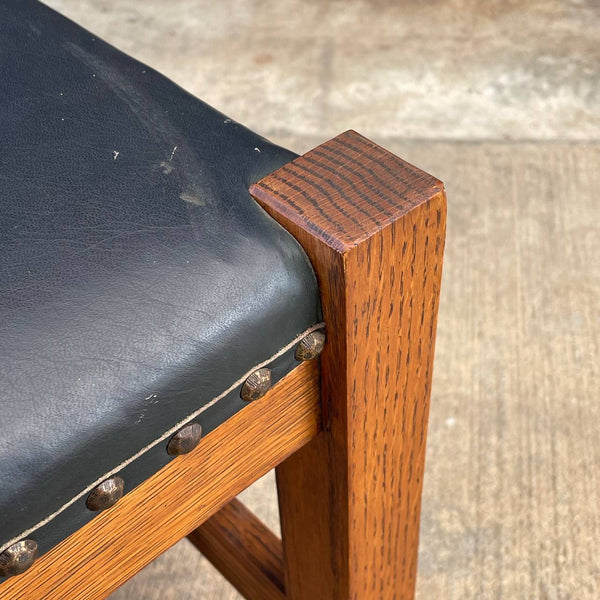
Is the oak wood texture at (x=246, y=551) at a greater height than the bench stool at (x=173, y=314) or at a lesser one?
lesser

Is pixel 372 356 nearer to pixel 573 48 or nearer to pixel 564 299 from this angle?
pixel 564 299

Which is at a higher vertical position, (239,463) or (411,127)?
(239,463)

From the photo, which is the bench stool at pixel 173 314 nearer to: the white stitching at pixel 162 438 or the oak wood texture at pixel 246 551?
the white stitching at pixel 162 438

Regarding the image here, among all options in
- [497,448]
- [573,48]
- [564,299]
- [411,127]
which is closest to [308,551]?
[497,448]

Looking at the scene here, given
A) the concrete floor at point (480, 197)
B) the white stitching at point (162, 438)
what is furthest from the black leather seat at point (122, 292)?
the concrete floor at point (480, 197)

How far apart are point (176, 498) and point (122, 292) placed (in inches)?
4.7

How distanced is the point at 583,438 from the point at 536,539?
0.14 m

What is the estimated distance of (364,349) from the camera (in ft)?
1.57

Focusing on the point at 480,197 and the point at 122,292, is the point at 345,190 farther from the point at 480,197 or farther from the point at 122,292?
the point at 480,197

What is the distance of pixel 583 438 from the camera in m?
1.01

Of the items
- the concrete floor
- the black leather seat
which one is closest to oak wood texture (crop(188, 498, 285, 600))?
the concrete floor

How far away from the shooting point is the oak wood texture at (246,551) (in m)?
0.78

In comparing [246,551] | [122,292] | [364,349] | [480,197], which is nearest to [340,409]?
[364,349]

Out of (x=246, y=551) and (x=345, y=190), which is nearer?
(x=345, y=190)
